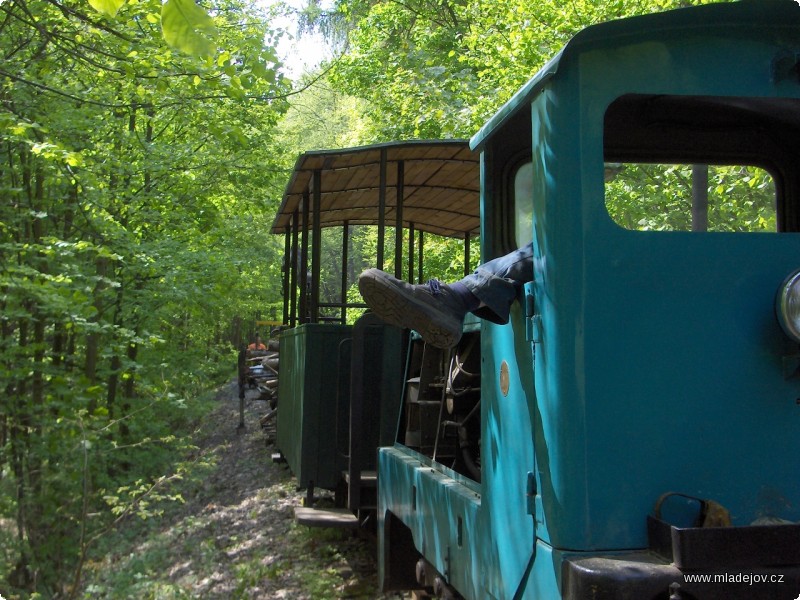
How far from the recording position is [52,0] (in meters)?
6.19

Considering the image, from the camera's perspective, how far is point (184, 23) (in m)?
2.94

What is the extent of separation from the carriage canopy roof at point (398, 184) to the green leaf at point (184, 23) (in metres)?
4.45

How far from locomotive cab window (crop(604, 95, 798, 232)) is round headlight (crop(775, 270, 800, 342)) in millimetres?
519

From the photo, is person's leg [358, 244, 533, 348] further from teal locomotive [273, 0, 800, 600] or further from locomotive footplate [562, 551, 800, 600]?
locomotive footplate [562, 551, 800, 600]

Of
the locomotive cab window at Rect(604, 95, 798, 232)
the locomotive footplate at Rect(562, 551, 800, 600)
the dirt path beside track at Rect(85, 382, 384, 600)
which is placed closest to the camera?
the locomotive footplate at Rect(562, 551, 800, 600)

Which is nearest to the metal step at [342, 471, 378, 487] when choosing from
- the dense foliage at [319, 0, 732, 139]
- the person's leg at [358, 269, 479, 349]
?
the person's leg at [358, 269, 479, 349]

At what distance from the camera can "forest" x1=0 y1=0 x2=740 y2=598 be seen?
8266 millimetres

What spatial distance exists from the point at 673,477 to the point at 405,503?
2.16 meters

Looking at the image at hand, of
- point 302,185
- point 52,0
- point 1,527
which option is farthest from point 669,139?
point 1,527

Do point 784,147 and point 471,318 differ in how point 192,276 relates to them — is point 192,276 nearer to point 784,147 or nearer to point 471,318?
point 471,318

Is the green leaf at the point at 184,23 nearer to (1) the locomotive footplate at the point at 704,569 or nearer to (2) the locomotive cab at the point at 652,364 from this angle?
(2) the locomotive cab at the point at 652,364

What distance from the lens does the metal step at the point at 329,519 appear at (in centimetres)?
688

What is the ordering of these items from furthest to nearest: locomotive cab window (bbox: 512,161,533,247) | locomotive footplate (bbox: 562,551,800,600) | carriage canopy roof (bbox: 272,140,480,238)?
carriage canopy roof (bbox: 272,140,480,238) < locomotive cab window (bbox: 512,161,533,247) < locomotive footplate (bbox: 562,551,800,600)

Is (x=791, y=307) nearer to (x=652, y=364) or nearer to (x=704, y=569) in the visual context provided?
(x=652, y=364)
